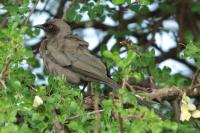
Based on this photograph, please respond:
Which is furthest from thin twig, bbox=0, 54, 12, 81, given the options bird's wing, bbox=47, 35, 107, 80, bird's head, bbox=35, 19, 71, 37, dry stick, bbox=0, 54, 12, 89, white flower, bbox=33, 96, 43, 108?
bird's head, bbox=35, 19, 71, 37

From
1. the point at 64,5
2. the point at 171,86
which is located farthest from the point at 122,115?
the point at 64,5

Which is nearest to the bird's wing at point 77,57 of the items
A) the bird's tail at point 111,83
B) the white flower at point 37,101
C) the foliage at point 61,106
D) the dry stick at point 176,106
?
the bird's tail at point 111,83

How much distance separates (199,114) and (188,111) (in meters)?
0.10

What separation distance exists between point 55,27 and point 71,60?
91 centimetres

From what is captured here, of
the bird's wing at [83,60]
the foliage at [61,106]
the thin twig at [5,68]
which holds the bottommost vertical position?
the foliage at [61,106]

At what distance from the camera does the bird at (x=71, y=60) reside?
690 cm

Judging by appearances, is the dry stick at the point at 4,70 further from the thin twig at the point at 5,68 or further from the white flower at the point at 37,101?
the white flower at the point at 37,101

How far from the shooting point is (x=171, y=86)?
6715mm

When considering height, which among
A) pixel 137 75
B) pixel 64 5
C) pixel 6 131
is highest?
pixel 64 5

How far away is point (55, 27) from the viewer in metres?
8.04

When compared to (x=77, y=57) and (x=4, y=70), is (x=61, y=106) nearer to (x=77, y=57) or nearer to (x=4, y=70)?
(x=4, y=70)

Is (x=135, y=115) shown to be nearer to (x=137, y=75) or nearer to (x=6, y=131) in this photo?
(x=137, y=75)

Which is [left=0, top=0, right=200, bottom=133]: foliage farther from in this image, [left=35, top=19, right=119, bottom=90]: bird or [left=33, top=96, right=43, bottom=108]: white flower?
[left=35, top=19, right=119, bottom=90]: bird

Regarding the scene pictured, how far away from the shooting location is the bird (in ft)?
22.6
